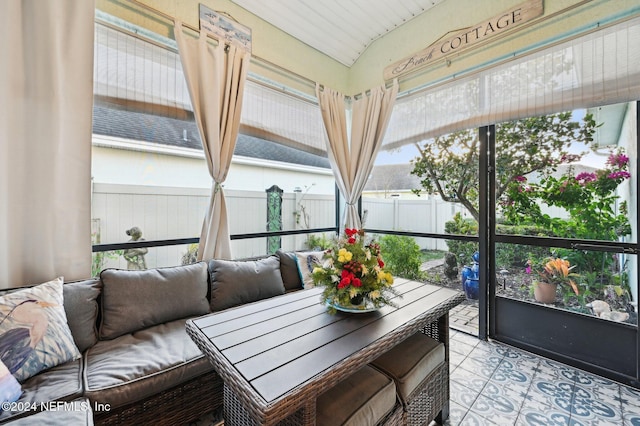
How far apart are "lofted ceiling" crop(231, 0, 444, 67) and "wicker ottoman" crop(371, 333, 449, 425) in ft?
10.2

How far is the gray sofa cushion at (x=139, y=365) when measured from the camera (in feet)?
3.96

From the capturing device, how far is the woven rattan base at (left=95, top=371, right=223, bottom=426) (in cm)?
123

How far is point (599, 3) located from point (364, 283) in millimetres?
2666

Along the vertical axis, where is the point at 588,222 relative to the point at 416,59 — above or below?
below

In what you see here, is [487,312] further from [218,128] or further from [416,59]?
[218,128]

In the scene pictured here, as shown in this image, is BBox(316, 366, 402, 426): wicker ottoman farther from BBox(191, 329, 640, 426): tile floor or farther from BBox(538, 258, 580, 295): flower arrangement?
BBox(538, 258, 580, 295): flower arrangement

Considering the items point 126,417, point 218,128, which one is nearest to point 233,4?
point 218,128

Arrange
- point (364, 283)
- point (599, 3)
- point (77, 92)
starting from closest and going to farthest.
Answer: point (364, 283)
point (77, 92)
point (599, 3)

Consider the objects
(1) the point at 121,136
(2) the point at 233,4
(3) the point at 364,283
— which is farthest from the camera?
(2) the point at 233,4

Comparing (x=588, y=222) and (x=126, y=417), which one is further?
(x=588, y=222)

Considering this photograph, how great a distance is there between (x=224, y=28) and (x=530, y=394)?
3793mm

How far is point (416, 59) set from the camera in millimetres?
2898

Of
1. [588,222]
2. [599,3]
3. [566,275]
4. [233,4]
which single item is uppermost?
[233,4]

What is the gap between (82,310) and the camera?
1.56m
